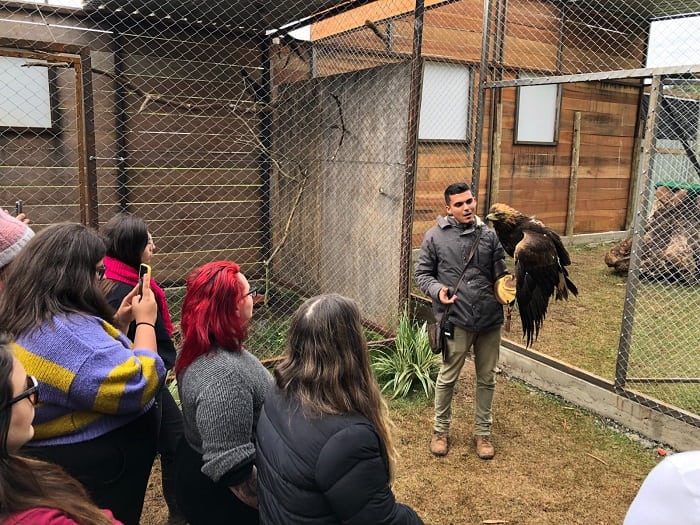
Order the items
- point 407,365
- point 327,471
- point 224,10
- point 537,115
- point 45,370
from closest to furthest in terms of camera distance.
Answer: point 327,471 < point 45,370 < point 407,365 < point 224,10 < point 537,115

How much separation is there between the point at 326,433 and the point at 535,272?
7.89 ft

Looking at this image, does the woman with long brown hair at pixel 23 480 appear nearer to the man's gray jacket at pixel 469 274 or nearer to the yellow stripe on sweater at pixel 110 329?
the yellow stripe on sweater at pixel 110 329

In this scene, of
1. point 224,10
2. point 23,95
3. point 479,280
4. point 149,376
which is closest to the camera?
point 149,376

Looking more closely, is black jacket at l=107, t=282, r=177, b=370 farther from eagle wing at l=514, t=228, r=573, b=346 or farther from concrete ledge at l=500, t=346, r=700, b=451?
concrete ledge at l=500, t=346, r=700, b=451

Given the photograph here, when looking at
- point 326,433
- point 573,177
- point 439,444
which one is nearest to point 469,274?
point 439,444

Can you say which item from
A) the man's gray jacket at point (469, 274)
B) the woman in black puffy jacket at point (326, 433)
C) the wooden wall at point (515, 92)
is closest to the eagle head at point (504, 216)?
the man's gray jacket at point (469, 274)

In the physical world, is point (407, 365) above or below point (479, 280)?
below

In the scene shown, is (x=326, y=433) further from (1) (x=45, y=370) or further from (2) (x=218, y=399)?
(1) (x=45, y=370)

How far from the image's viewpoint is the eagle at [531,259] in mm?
3498

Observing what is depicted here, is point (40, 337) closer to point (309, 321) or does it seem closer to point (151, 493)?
point (309, 321)

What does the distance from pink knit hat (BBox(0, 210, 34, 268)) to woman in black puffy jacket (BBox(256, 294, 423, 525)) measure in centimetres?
108

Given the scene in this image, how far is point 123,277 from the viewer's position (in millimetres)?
2521

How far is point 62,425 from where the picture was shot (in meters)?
1.75

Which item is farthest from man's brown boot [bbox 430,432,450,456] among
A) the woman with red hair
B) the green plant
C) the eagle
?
the woman with red hair
